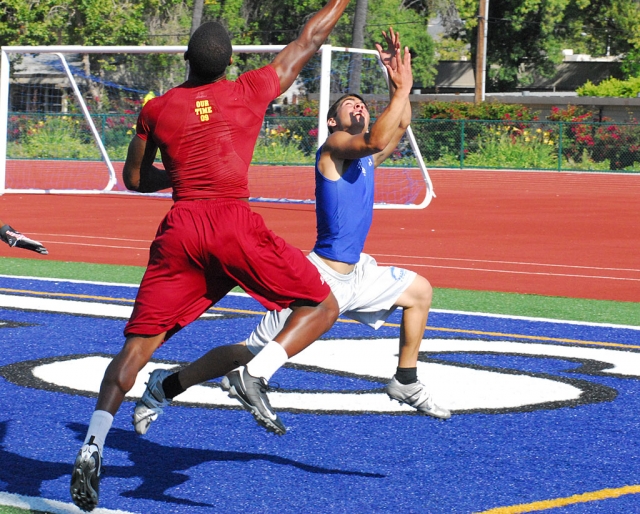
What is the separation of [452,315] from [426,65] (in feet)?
195

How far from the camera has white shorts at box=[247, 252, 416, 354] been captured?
212 inches

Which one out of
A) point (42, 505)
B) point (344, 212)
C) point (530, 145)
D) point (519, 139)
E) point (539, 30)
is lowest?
point (530, 145)

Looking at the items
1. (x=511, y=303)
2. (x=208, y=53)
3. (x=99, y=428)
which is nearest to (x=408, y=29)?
(x=511, y=303)

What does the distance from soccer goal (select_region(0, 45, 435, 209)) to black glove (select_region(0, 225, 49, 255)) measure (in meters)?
14.0

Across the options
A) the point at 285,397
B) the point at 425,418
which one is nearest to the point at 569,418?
the point at 425,418

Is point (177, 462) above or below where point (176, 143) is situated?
below

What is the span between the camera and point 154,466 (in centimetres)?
524

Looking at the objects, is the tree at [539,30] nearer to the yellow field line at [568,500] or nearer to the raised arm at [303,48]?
the raised arm at [303,48]

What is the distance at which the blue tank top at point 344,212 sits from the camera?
5453mm

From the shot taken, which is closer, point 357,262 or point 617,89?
point 357,262

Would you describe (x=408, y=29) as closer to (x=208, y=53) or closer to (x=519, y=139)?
(x=519, y=139)

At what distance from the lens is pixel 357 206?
5504mm

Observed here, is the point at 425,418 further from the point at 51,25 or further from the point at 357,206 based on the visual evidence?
the point at 51,25

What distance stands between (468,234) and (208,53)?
13.5 meters
